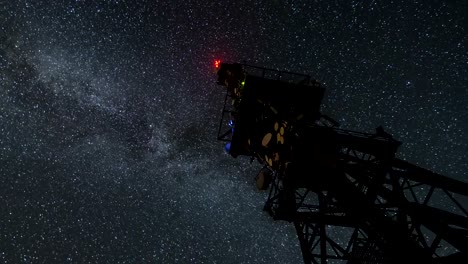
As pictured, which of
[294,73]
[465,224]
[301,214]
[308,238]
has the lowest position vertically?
[308,238]

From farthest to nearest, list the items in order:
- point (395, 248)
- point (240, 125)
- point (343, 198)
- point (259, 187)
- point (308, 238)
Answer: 1. point (240, 125)
2. point (259, 187)
3. point (308, 238)
4. point (343, 198)
5. point (395, 248)

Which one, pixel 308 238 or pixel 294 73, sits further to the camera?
pixel 294 73

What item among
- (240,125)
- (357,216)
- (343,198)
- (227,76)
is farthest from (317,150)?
(227,76)

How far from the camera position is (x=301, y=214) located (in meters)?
7.96

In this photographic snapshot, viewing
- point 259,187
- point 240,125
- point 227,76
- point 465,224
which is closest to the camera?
point 465,224

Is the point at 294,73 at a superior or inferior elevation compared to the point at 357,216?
superior

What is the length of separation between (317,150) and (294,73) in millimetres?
4293

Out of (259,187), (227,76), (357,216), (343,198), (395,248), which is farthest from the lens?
(227,76)

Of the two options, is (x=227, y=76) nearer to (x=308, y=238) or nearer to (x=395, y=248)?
(x=308, y=238)

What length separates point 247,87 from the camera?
34.8 ft

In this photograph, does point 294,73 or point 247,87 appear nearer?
point 247,87

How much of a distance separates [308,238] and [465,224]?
313 cm

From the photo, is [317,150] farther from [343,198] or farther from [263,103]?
[263,103]

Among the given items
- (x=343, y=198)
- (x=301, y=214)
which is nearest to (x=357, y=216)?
(x=343, y=198)
